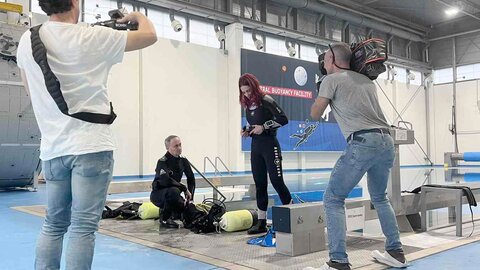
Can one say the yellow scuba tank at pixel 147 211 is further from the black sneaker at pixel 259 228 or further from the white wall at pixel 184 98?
the white wall at pixel 184 98

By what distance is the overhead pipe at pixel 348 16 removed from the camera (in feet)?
48.4

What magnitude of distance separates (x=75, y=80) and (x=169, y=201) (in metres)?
2.76

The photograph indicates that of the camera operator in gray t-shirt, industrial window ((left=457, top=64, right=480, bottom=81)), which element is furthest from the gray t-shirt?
industrial window ((left=457, top=64, right=480, bottom=81))

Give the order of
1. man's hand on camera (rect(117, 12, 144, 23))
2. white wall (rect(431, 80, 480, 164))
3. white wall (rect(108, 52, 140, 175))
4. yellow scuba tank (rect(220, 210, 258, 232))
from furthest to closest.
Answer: white wall (rect(431, 80, 480, 164)) < white wall (rect(108, 52, 140, 175)) < yellow scuba tank (rect(220, 210, 258, 232)) < man's hand on camera (rect(117, 12, 144, 23))

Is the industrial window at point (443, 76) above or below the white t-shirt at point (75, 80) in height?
above

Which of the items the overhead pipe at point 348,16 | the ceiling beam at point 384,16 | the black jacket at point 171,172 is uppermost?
the ceiling beam at point 384,16

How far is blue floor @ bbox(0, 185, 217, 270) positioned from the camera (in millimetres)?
2705

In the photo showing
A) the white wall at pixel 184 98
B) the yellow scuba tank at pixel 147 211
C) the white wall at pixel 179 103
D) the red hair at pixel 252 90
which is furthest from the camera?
the white wall at pixel 184 98

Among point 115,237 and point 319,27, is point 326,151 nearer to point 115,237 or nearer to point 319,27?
point 319,27

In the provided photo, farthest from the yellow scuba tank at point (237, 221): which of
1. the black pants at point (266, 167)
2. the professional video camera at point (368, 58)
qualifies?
the professional video camera at point (368, 58)

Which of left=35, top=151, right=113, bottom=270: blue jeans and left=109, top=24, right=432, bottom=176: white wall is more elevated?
left=109, top=24, right=432, bottom=176: white wall

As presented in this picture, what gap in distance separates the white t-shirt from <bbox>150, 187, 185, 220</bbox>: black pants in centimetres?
262

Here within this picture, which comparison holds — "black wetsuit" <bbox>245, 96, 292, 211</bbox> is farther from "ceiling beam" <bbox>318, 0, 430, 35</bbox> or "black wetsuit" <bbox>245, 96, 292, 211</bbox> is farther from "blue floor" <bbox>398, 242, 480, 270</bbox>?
"ceiling beam" <bbox>318, 0, 430, 35</bbox>

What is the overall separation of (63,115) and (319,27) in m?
16.1
